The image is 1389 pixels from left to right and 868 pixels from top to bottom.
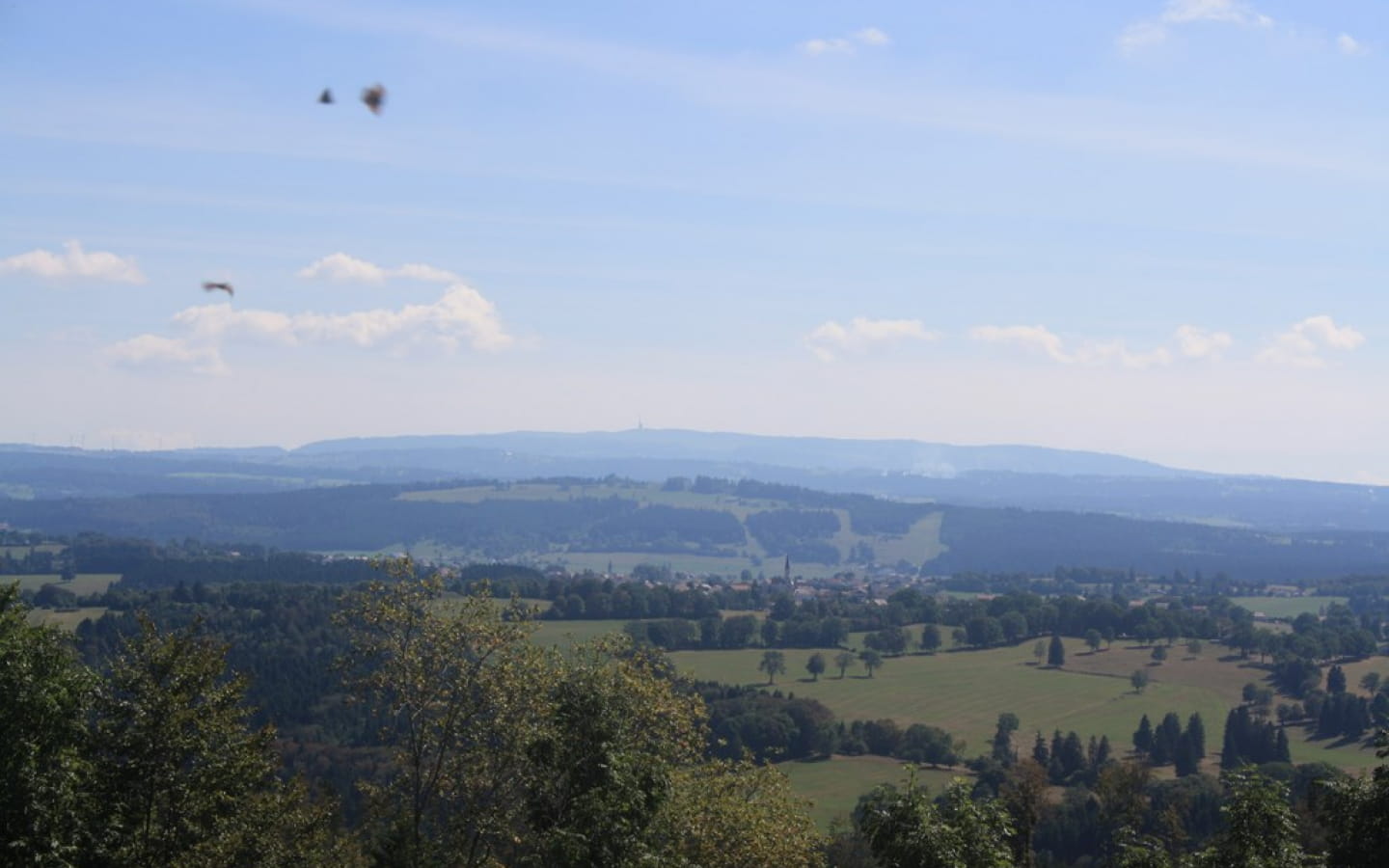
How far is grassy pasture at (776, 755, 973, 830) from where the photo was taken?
85312 mm

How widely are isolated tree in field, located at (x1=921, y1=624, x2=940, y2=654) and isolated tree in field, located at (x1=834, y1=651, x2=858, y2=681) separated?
1298cm

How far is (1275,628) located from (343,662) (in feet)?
582

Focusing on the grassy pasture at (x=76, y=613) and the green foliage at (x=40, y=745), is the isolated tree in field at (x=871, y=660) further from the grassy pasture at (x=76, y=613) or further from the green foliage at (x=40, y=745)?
the green foliage at (x=40, y=745)

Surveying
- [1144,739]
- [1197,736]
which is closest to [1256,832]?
[1197,736]

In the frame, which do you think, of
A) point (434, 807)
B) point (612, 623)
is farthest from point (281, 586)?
point (434, 807)

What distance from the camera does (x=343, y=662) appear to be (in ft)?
87.6

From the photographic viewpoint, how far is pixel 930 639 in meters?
160

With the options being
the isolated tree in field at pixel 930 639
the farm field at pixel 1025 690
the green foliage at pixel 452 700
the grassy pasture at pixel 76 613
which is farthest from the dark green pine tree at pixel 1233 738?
the grassy pasture at pixel 76 613

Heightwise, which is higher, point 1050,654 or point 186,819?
point 186,819

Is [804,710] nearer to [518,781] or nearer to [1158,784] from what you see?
[1158,784]

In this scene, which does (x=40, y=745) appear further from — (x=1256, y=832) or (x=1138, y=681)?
(x=1138, y=681)

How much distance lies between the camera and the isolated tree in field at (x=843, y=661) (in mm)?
141150

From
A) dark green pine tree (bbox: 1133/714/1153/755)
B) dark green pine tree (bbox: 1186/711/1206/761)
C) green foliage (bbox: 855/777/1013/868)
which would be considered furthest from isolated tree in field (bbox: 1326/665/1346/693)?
green foliage (bbox: 855/777/1013/868)

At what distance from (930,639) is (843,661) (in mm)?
20631
